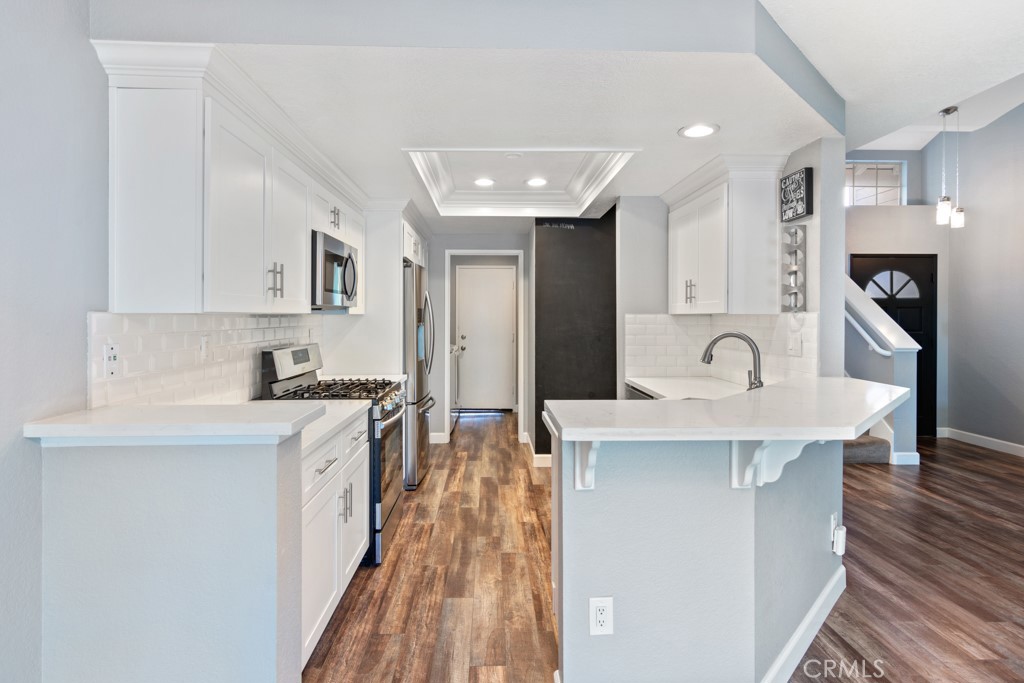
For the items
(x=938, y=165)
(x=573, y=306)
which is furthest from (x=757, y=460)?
(x=938, y=165)

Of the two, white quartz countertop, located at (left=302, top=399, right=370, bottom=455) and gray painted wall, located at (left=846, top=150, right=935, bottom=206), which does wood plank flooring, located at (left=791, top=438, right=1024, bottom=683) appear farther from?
gray painted wall, located at (left=846, top=150, right=935, bottom=206)

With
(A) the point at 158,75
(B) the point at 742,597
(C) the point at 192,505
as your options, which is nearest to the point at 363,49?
(A) the point at 158,75

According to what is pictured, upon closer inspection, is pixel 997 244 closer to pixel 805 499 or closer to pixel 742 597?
pixel 805 499

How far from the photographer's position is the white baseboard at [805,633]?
5.83 feet

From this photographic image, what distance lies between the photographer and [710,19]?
68.8 inches

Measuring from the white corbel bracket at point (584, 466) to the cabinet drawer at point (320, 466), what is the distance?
943 mm

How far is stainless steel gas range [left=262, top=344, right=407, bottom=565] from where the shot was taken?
2764mm

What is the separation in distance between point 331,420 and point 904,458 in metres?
4.81

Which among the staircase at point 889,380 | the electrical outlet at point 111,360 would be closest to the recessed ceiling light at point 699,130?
the electrical outlet at point 111,360

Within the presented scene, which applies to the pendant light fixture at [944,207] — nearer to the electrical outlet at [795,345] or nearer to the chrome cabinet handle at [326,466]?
the electrical outlet at [795,345]

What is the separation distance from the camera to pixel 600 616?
159cm

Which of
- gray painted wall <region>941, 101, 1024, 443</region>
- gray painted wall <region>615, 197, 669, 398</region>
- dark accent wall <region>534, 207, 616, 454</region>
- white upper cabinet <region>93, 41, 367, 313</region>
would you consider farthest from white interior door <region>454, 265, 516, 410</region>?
white upper cabinet <region>93, 41, 367, 313</region>

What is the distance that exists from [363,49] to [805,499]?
2207 mm

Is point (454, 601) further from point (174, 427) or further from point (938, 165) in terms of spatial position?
point (938, 165)
